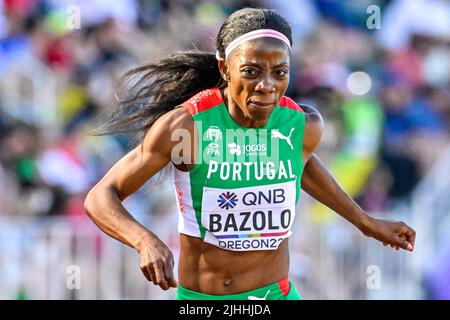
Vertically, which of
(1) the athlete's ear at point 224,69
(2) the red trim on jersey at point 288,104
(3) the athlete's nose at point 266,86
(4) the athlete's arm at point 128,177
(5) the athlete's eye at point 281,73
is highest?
(1) the athlete's ear at point 224,69

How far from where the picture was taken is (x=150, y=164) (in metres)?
4.98

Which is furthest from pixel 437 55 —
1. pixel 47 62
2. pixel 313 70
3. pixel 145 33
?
pixel 47 62

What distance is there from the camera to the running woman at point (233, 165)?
4.91 m

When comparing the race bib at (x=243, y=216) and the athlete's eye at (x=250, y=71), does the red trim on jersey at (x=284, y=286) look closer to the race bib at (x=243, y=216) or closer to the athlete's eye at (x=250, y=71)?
the race bib at (x=243, y=216)

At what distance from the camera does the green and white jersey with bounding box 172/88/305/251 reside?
5074mm

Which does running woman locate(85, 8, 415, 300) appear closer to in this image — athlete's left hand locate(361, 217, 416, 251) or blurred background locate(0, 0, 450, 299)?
athlete's left hand locate(361, 217, 416, 251)

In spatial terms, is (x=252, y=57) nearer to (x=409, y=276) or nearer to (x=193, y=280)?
(x=193, y=280)

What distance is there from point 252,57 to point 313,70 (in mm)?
4921

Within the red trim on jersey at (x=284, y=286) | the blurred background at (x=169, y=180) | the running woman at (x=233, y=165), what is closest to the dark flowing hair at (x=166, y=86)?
the running woman at (x=233, y=165)

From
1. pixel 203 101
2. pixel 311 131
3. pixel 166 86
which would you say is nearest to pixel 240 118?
pixel 203 101

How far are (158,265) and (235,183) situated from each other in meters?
0.89

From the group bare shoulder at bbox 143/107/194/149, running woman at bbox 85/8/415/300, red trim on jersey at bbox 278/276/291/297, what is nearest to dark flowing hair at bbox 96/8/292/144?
running woman at bbox 85/8/415/300

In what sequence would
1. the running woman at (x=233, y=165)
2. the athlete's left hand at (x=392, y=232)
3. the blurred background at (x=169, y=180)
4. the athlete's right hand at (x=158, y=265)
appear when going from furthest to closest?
the blurred background at (x=169, y=180), the athlete's left hand at (x=392, y=232), the running woman at (x=233, y=165), the athlete's right hand at (x=158, y=265)

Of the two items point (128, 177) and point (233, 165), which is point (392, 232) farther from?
point (128, 177)
